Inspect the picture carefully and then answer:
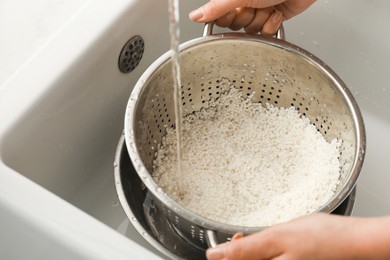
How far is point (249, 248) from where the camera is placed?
568mm

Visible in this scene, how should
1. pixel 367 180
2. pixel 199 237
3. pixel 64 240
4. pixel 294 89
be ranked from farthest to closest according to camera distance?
pixel 367 180
pixel 294 89
pixel 199 237
pixel 64 240

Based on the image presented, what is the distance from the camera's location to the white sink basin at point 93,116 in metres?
0.60

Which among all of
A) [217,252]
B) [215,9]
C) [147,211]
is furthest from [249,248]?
[215,9]

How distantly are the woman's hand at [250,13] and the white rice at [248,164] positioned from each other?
10 centimetres

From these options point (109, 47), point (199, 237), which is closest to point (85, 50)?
point (109, 47)

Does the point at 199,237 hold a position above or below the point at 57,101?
below

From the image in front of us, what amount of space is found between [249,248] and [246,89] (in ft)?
Result: 1.04

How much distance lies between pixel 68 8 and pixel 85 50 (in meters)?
0.18

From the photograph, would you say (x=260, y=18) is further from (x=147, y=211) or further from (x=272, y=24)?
(x=147, y=211)

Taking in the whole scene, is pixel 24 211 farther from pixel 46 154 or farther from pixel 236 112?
pixel 236 112

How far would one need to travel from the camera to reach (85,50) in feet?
2.37

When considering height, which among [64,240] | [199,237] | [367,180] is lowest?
[367,180]

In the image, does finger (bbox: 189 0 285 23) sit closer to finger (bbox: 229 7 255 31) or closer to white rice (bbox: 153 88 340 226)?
finger (bbox: 229 7 255 31)

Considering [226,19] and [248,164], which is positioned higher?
[226,19]
